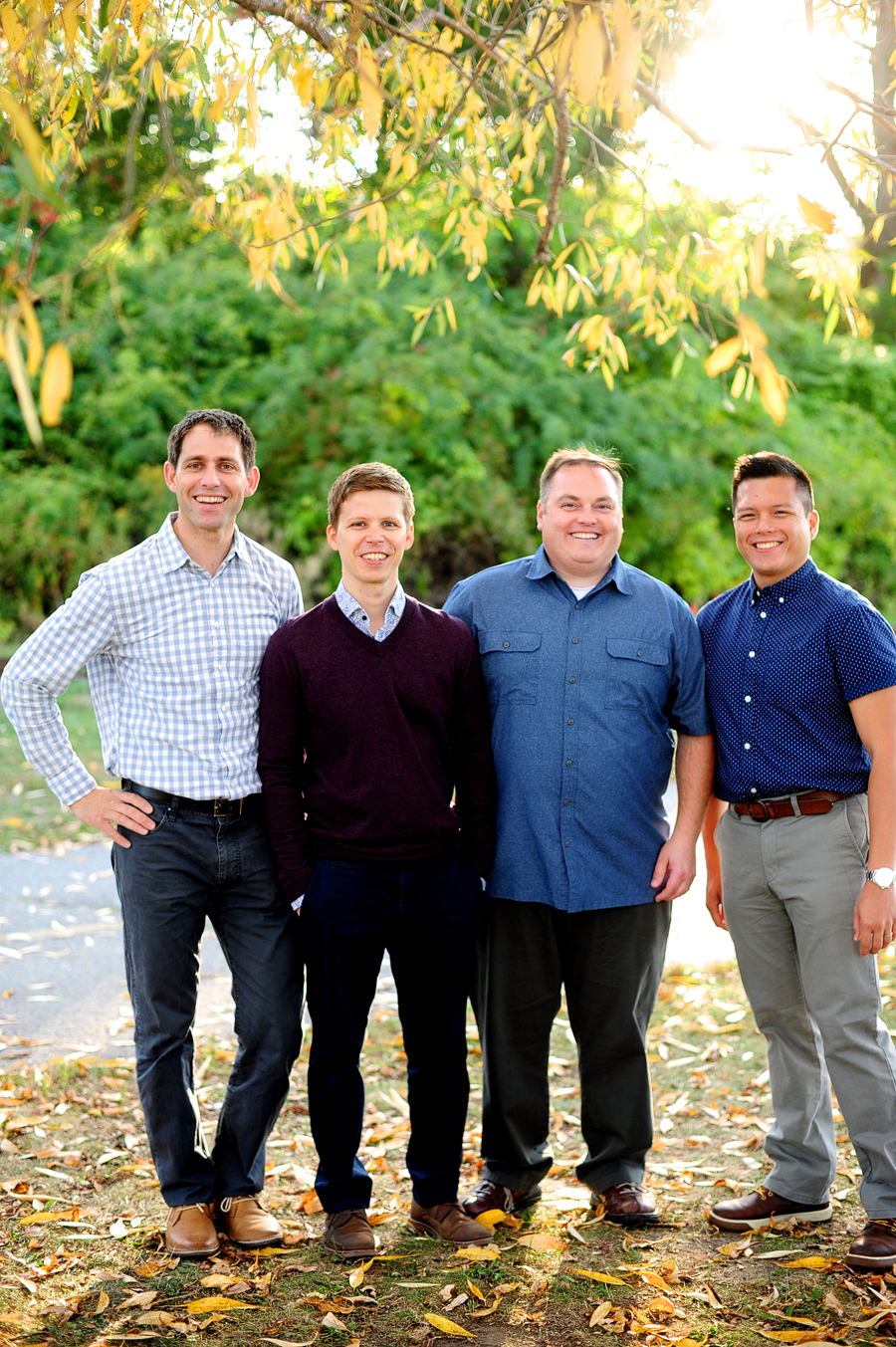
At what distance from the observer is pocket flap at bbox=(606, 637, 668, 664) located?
365 centimetres

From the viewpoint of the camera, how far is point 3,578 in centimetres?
1345

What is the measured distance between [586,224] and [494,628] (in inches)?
67.2

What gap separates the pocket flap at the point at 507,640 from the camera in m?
3.69

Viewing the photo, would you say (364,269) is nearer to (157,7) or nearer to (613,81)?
(157,7)

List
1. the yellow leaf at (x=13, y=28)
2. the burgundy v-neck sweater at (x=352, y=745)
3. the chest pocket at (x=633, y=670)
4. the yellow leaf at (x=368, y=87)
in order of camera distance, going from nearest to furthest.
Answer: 1. the yellow leaf at (x=368, y=87)
2. the yellow leaf at (x=13, y=28)
3. the burgundy v-neck sweater at (x=352, y=745)
4. the chest pocket at (x=633, y=670)

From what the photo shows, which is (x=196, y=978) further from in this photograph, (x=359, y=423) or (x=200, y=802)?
(x=359, y=423)

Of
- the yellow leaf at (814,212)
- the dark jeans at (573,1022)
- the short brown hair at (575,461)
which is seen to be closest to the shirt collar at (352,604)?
the short brown hair at (575,461)

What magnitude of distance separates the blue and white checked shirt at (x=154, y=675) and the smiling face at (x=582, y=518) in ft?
3.15

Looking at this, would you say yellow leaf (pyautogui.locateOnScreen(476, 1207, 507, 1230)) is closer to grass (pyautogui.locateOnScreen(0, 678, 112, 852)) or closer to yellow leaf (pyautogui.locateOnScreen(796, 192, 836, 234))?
yellow leaf (pyautogui.locateOnScreen(796, 192, 836, 234))

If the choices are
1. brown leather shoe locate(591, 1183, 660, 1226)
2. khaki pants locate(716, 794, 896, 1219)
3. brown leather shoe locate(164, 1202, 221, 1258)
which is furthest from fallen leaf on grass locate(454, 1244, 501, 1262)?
khaki pants locate(716, 794, 896, 1219)

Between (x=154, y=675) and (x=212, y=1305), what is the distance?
67.4 inches

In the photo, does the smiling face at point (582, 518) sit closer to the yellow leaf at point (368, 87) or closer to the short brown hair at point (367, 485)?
the short brown hair at point (367, 485)

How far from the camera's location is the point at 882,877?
3340mm

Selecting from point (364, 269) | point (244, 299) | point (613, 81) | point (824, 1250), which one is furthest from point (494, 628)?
point (244, 299)
